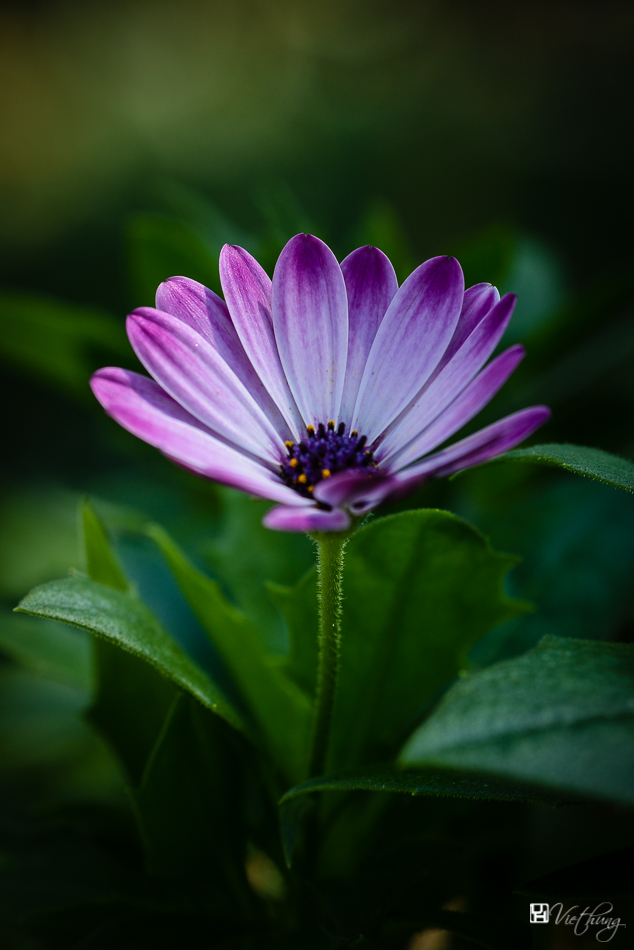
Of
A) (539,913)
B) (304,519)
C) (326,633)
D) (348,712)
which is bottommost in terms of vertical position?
(539,913)

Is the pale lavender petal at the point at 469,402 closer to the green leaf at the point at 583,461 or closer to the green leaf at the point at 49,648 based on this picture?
the green leaf at the point at 583,461

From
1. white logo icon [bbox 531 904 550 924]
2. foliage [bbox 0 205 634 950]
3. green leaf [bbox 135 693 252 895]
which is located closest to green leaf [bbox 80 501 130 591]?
foliage [bbox 0 205 634 950]

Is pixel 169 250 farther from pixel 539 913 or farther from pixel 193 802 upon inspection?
pixel 539 913

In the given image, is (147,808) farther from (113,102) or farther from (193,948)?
(113,102)

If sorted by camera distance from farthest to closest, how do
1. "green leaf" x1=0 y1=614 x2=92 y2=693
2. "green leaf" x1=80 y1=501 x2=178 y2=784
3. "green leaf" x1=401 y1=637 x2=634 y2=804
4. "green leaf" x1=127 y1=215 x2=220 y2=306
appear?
"green leaf" x1=127 y1=215 x2=220 y2=306, "green leaf" x1=0 y1=614 x2=92 y2=693, "green leaf" x1=80 y1=501 x2=178 y2=784, "green leaf" x1=401 y1=637 x2=634 y2=804

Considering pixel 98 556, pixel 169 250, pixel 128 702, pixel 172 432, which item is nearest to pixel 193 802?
pixel 128 702

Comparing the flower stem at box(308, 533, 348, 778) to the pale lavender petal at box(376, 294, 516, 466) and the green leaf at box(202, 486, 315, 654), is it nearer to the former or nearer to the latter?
the pale lavender petal at box(376, 294, 516, 466)

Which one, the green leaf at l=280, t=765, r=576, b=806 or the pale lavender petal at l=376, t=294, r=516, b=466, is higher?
the pale lavender petal at l=376, t=294, r=516, b=466

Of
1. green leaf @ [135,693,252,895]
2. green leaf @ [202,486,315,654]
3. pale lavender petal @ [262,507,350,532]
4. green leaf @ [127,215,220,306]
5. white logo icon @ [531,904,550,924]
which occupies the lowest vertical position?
white logo icon @ [531,904,550,924]
